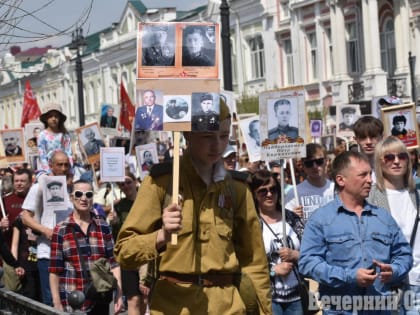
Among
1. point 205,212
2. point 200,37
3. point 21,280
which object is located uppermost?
point 200,37

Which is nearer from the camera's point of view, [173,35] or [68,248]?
[173,35]

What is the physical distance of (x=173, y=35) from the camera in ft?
17.6

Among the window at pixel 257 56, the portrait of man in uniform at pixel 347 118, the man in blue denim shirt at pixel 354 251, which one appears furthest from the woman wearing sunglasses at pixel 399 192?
the window at pixel 257 56

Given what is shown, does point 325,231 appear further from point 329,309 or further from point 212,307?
point 212,307

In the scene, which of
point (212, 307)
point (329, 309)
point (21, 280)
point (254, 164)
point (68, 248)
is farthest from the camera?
point (254, 164)

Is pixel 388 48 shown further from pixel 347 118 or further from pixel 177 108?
pixel 177 108

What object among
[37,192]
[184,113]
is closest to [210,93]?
[184,113]

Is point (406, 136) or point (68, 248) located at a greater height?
point (406, 136)

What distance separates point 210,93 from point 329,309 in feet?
5.93

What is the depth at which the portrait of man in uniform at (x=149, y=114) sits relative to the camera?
17.4 ft

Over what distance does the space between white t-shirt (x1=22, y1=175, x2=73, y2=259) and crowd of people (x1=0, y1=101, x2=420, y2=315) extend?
1 centimetres

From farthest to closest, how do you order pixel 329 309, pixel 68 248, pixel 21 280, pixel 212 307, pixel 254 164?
pixel 254 164 → pixel 21 280 → pixel 68 248 → pixel 329 309 → pixel 212 307

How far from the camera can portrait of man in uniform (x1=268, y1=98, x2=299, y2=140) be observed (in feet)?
33.4

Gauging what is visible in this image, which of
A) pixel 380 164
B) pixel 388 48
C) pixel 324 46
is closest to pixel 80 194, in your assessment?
pixel 380 164
